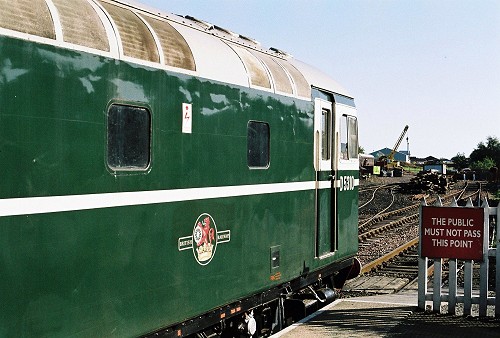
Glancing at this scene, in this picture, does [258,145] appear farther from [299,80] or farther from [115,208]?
[115,208]

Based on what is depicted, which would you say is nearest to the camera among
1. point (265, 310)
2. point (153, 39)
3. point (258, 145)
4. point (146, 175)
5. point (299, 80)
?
point (146, 175)

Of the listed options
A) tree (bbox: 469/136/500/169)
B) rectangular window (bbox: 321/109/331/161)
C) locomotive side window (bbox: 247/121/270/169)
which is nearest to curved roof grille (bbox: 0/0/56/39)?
locomotive side window (bbox: 247/121/270/169)

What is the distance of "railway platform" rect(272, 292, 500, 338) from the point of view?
836cm

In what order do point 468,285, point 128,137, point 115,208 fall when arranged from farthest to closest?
1. point 468,285
2. point 128,137
3. point 115,208

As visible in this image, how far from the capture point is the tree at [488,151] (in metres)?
121

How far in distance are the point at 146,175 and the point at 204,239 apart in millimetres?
1323

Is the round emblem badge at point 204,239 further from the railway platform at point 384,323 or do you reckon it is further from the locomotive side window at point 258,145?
the railway platform at point 384,323

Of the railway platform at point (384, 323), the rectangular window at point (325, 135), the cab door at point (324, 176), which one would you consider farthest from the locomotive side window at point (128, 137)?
the rectangular window at point (325, 135)

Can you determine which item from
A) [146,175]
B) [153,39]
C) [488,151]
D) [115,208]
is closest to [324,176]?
[153,39]

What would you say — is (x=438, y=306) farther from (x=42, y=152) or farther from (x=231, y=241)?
(x=42, y=152)

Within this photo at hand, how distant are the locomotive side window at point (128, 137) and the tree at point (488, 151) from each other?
119816 millimetres

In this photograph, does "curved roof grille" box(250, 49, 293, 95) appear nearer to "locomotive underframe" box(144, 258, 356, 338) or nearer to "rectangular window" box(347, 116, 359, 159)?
"rectangular window" box(347, 116, 359, 159)

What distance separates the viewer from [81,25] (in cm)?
527

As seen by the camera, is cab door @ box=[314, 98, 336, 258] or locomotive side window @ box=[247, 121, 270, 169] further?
cab door @ box=[314, 98, 336, 258]
